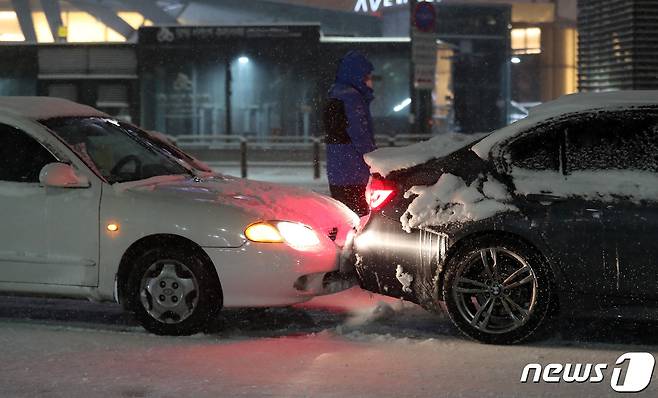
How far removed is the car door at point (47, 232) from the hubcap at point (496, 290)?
238cm

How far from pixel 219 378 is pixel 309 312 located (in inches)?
82.5

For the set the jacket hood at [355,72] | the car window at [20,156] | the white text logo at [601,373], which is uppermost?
the jacket hood at [355,72]

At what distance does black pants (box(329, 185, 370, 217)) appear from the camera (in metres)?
8.91

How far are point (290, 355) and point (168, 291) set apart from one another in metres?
1.03

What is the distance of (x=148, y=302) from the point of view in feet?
23.1

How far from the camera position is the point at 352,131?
28.9 ft

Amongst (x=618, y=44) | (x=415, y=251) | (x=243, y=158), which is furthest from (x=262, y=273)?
(x=243, y=158)

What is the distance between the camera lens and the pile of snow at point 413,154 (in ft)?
A: 23.0

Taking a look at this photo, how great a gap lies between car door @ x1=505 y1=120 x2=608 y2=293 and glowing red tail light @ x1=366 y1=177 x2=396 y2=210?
0.78 meters

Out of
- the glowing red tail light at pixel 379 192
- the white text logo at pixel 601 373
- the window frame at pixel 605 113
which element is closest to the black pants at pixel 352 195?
the glowing red tail light at pixel 379 192

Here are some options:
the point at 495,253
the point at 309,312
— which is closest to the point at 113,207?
the point at 309,312

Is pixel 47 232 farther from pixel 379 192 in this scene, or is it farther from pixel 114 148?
pixel 379 192

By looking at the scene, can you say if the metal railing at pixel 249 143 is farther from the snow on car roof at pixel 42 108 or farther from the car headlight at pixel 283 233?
the car headlight at pixel 283 233

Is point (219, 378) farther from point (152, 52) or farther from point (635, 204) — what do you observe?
point (152, 52)
